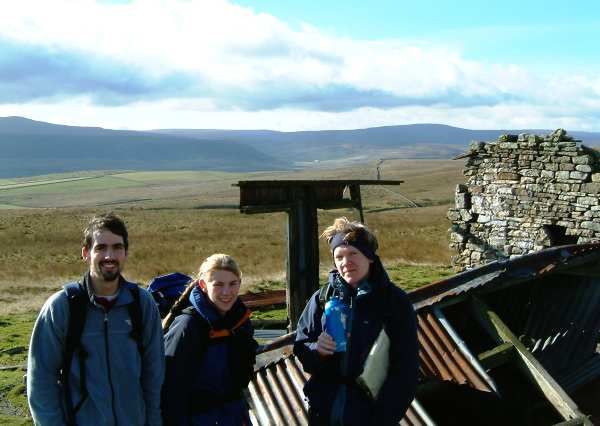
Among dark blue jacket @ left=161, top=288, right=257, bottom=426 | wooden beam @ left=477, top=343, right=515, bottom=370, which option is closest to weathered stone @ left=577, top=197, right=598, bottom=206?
wooden beam @ left=477, top=343, right=515, bottom=370

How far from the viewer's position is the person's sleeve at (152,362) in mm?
3502

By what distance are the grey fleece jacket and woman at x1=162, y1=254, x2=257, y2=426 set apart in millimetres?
134

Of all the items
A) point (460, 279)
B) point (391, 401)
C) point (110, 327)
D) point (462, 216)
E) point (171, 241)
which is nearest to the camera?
point (110, 327)

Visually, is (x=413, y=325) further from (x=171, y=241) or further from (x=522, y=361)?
(x=171, y=241)

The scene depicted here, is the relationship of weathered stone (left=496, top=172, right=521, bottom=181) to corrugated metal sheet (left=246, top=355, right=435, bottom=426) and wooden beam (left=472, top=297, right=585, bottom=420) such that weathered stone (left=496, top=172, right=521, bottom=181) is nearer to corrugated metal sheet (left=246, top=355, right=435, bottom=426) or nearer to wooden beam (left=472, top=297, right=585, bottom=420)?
wooden beam (left=472, top=297, right=585, bottom=420)

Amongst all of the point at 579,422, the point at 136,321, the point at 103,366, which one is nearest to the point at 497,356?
the point at 579,422

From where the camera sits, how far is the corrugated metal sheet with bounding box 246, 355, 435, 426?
5359 mm

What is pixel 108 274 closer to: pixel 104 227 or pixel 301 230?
pixel 104 227

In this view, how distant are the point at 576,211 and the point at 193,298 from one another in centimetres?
1035

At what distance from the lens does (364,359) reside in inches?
149

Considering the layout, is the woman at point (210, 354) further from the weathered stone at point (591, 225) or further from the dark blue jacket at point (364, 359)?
the weathered stone at point (591, 225)

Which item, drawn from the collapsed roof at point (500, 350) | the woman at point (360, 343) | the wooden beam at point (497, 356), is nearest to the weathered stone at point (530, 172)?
the collapsed roof at point (500, 350)

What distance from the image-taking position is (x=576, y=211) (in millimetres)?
12211

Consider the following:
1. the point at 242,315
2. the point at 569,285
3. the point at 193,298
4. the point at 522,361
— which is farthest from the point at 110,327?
the point at 569,285
